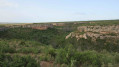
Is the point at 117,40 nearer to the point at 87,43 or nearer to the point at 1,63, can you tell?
the point at 87,43

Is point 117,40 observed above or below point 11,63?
below

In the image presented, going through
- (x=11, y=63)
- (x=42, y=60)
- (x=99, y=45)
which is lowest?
(x=99, y=45)

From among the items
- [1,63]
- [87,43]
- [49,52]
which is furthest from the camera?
[87,43]

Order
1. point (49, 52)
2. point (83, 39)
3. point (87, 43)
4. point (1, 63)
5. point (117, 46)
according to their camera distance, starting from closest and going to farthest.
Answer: point (1, 63) → point (49, 52) → point (117, 46) → point (87, 43) → point (83, 39)

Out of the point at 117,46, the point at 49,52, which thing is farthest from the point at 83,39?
the point at 49,52

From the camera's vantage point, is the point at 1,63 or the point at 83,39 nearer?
the point at 1,63

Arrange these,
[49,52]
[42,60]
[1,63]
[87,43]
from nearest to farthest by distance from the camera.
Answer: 1. [1,63]
2. [42,60]
3. [49,52]
4. [87,43]

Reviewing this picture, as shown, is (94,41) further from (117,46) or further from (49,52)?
(49,52)

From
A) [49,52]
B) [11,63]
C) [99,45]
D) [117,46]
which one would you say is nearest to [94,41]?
[99,45]

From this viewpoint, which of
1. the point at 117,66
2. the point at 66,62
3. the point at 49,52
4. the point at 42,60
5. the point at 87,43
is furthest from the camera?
the point at 87,43
